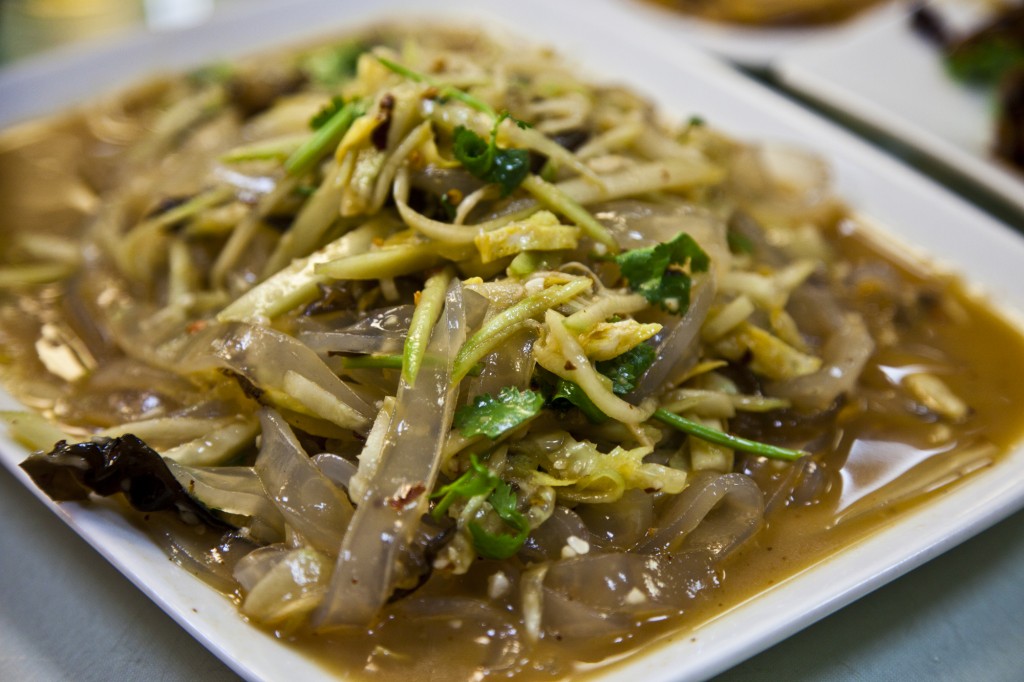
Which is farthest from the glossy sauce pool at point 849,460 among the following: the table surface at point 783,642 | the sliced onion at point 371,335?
the sliced onion at point 371,335

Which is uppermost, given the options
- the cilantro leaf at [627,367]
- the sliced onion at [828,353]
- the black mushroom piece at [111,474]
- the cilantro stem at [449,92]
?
the cilantro stem at [449,92]

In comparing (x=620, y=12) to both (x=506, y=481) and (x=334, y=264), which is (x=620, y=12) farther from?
(x=506, y=481)

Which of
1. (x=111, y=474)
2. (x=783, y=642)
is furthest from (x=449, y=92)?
(x=783, y=642)

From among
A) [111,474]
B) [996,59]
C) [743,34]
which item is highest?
[996,59]

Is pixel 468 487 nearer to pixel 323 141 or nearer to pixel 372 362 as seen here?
pixel 372 362

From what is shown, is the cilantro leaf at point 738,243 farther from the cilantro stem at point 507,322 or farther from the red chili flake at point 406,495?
the red chili flake at point 406,495

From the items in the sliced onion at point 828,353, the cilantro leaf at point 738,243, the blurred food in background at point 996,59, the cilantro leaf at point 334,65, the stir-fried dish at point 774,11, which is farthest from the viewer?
the stir-fried dish at point 774,11

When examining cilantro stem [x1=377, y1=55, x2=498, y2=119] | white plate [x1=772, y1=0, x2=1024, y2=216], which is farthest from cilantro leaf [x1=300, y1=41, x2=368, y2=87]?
white plate [x1=772, y1=0, x2=1024, y2=216]

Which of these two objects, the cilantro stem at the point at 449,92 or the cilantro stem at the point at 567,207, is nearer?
the cilantro stem at the point at 567,207
